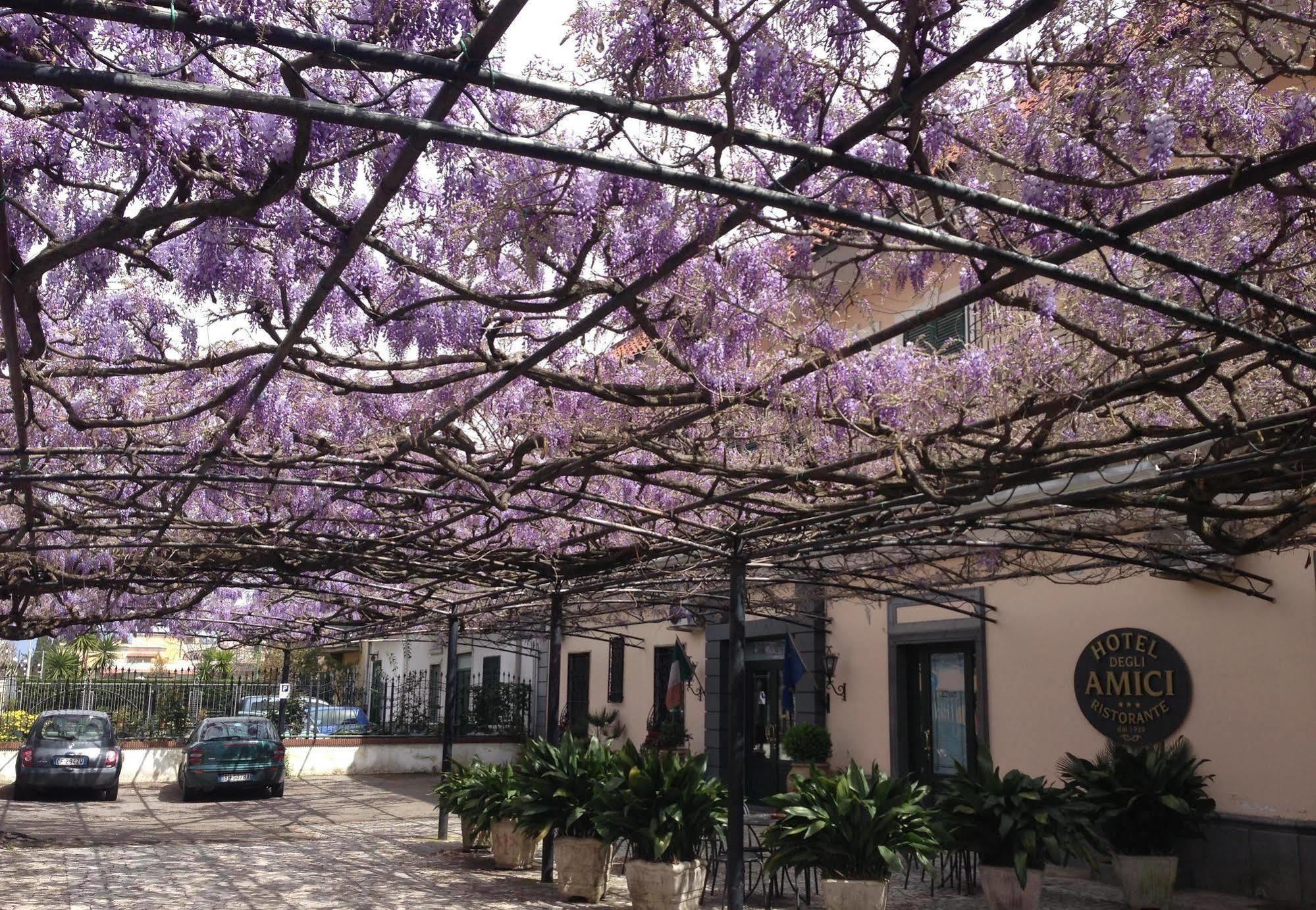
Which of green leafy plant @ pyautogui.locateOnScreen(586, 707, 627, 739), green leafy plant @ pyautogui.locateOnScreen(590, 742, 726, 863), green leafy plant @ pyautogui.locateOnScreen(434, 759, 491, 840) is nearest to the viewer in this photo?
green leafy plant @ pyautogui.locateOnScreen(590, 742, 726, 863)

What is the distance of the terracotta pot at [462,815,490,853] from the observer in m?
11.8

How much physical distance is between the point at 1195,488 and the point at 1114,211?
270 centimetres

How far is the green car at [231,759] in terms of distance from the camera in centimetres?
1762

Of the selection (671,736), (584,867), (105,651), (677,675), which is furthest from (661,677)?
(105,651)

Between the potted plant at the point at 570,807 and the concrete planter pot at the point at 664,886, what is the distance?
0.50 meters

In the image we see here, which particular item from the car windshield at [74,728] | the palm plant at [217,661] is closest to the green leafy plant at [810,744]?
the car windshield at [74,728]

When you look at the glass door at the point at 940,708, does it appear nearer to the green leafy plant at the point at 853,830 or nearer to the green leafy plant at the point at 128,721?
the green leafy plant at the point at 853,830

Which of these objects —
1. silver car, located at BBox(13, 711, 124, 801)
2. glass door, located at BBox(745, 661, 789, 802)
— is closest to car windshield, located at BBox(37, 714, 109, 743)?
silver car, located at BBox(13, 711, 124, 801)

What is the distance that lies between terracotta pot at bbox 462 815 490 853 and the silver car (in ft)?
27.1

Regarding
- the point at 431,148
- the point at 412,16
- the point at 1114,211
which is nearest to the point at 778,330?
the point at 1114,211

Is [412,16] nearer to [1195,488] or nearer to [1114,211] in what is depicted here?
[1114,211]

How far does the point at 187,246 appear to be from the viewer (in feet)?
17.7

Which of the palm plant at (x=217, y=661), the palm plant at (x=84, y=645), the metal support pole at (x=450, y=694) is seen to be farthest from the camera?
the palm plant at (x=84, y=645)

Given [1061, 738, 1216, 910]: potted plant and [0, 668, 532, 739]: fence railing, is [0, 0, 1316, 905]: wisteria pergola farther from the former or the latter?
[0, 668, 532, 739]: fence railing
